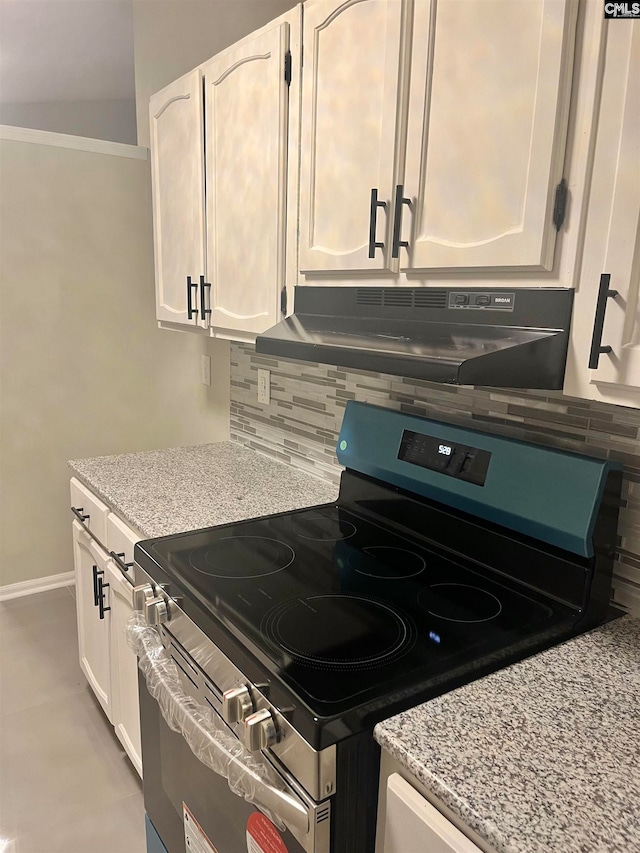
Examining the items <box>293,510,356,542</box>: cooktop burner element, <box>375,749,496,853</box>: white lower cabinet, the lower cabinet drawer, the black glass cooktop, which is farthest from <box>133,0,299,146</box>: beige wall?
<box>375,749,496,853</box>: white lower cabinet

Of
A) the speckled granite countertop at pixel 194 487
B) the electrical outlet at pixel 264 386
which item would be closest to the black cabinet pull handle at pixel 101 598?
the speckled granite countertop at pixel 194 487

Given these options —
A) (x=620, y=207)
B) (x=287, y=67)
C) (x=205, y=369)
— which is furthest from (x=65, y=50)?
(x=620, y=207)

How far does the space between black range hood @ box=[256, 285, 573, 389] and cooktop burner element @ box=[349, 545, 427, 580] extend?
0.44 m

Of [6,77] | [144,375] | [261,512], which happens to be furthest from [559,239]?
[6,77]

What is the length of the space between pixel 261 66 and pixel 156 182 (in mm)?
721

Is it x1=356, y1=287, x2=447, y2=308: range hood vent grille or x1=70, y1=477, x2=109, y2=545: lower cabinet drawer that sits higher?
x1=356, y1=287, x2=447, y2=308: range hood vent grille

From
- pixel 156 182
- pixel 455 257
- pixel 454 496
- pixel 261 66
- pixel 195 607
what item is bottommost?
pixel 195 607

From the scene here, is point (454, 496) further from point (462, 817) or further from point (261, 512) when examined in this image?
point (462, 817)

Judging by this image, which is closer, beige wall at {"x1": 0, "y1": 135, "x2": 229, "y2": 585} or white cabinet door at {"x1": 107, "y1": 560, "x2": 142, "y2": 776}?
white cabinet door at {"x1": 107, "y1": 560, "x2": 142, "y2": 776}

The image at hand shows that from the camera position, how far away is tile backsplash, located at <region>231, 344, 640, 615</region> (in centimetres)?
108

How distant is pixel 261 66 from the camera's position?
1.44 meters

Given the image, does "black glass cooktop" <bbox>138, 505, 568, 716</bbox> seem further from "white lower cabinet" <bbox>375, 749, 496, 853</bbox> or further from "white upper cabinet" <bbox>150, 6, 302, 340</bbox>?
"white upper cabinet" <bbox>150, 6, 302, 340</bbox>

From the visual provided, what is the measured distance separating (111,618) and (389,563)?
0.93 meters

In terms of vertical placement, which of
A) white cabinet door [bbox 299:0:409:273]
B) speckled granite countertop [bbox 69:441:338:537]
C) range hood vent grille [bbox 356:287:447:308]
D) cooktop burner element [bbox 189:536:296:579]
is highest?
white cabinet door [bbox 299:0:409:273]
